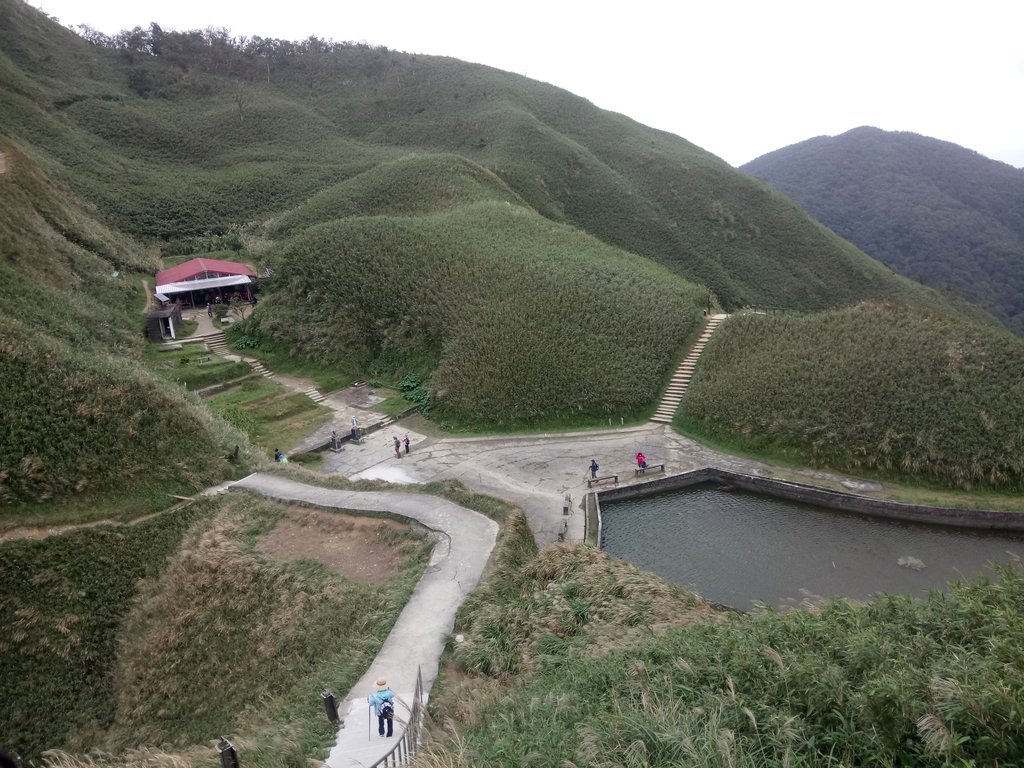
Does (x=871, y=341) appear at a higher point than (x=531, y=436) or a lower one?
higher

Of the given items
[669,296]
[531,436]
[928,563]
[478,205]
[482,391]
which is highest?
[478,205]

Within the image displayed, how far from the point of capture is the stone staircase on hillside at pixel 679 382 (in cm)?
2233

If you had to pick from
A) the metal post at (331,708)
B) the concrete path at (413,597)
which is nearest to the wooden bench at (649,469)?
the concrete path at (413,597)

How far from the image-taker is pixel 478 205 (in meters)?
36.1

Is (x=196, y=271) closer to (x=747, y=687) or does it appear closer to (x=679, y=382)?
(x=679, y=382)

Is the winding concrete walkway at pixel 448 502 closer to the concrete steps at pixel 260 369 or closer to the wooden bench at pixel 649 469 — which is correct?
the wooden bench at pixel 649 469

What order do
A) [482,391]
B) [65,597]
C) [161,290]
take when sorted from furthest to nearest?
[161,290]
[482,391]
[65,597]

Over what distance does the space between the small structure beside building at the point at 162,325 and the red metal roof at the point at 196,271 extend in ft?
13.8

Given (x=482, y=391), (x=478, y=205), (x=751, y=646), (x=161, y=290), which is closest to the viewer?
(x=751, y=646)

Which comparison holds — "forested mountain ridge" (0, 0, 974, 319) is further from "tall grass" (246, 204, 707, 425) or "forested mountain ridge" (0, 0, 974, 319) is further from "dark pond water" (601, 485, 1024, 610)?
"dark pond water" (601, 485, 1024, 610)

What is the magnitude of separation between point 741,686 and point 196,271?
34.1m

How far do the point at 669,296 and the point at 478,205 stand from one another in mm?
14919

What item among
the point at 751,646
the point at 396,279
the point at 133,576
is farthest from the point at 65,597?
the point at 396,279

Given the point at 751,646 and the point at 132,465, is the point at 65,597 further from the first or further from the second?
the point at 751,646
